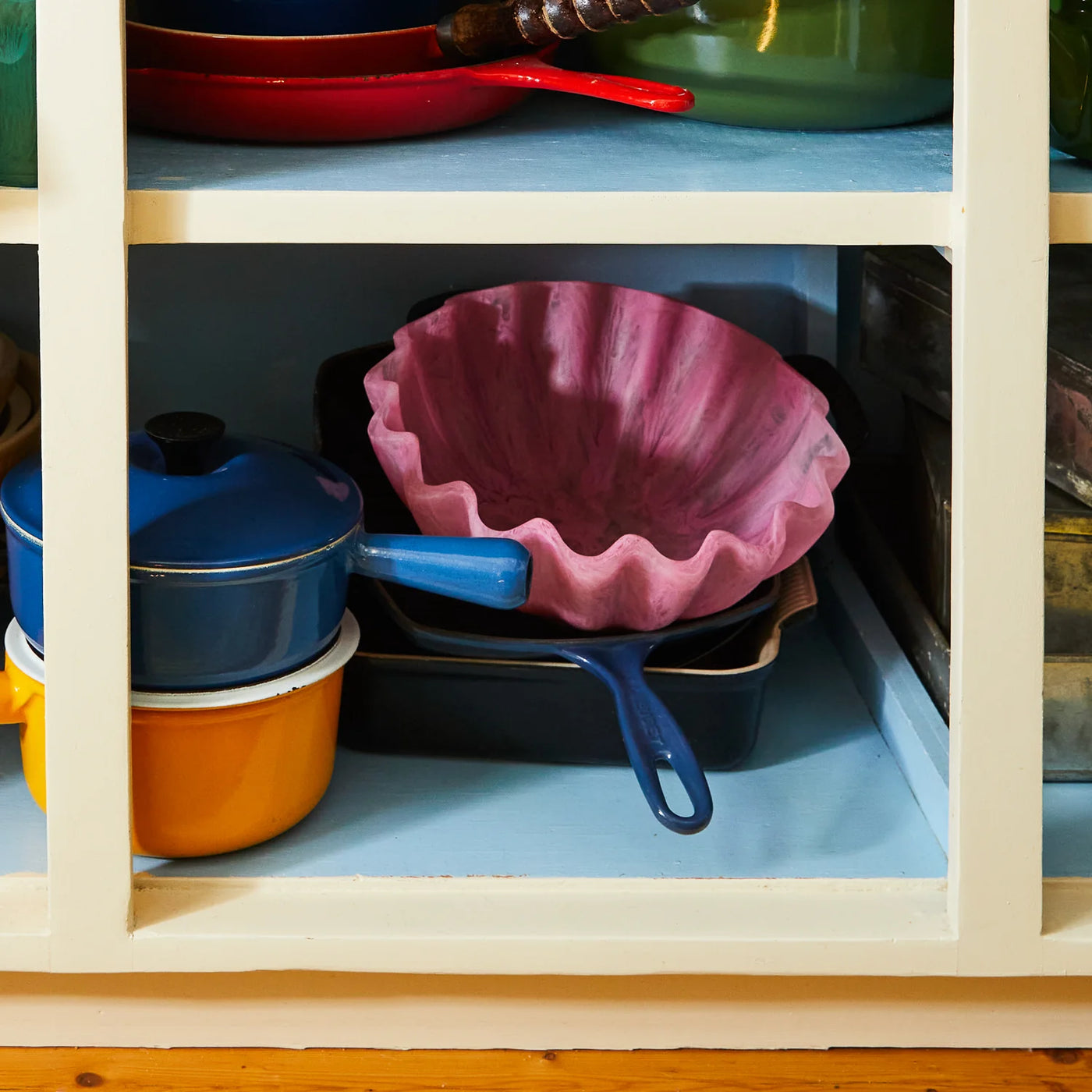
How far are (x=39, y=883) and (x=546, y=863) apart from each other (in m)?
0.26

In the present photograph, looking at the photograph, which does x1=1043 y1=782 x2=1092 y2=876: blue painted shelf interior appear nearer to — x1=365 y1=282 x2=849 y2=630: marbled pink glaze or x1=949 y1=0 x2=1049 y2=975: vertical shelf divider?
x1=949 y1=0 x2=1049 y2=975: vertical shelf divider

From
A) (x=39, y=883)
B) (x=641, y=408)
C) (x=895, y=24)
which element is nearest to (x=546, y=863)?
(x=39, y=883)

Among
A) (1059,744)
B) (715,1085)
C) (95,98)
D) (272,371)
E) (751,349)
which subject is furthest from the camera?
(272,371)

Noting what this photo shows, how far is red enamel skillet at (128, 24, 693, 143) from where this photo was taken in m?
0.68

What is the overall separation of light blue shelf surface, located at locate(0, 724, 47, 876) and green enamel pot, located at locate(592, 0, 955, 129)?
21.2 inches

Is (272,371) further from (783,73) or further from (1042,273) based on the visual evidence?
(1042,273)

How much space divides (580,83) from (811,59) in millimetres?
126

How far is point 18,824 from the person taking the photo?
756 millimetres

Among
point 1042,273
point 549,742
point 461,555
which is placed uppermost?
point 1042,273

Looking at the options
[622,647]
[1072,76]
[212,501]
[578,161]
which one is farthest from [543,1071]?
[1072,76]

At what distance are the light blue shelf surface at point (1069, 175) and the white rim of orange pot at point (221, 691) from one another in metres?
0.43

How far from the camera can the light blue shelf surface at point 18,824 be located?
72 cm

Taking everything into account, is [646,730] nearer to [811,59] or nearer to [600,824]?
[600,824]

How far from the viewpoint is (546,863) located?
29.0 inches
